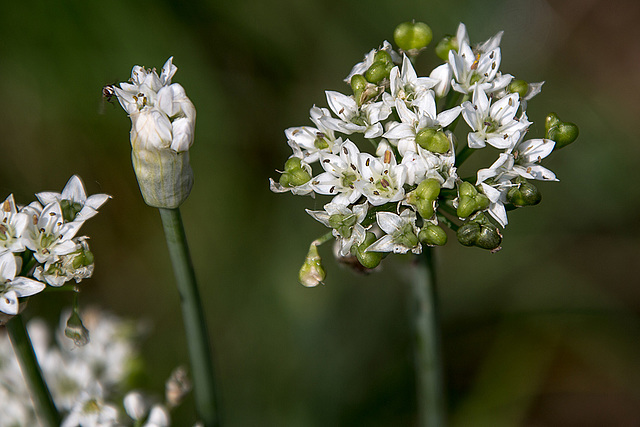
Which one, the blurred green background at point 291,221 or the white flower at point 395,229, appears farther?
the blurred green background at point 291,221

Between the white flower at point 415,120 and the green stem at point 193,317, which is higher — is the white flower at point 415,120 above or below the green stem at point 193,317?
above

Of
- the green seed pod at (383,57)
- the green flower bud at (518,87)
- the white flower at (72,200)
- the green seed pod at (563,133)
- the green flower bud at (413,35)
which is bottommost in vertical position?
the green seed pod at (563,133)

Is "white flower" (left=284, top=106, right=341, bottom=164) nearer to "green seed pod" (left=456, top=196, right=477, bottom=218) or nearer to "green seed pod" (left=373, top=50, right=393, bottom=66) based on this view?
"green seed pod" (left=373, top=50, right=393, bottom=66)

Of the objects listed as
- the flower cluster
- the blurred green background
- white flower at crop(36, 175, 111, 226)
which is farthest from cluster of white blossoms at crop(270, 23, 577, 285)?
the blurred green background

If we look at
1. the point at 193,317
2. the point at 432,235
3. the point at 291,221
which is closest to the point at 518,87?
the point at 432,235

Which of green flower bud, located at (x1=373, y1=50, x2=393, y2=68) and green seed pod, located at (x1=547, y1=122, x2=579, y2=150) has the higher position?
green flower bud, located at (x1=373, y1=50, x2=393, y2=68)

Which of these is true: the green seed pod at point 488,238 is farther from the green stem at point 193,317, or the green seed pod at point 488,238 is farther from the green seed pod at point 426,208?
the green stem at point 193,317

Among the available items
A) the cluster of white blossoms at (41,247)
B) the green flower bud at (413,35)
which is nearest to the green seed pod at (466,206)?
the green flower bud at (413,35)

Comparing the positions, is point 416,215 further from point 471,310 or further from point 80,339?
point 471,310
